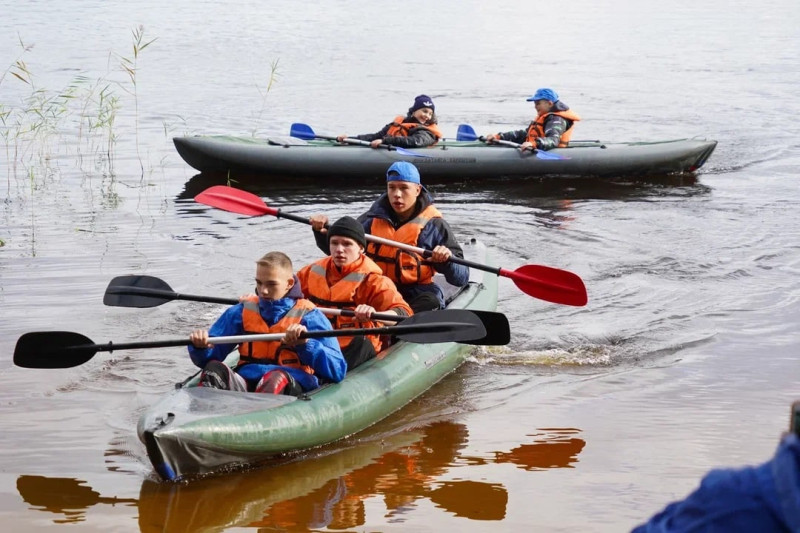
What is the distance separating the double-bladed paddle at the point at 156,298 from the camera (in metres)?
5.48

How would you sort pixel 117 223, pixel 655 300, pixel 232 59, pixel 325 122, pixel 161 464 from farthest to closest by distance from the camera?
pixel 232 59
pixel 325 122
pixel 117 223
pixel 655 300
pixel 161 464

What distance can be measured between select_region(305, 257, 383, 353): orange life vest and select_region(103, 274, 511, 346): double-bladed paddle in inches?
5.4

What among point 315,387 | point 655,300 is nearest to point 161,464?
point 315,387

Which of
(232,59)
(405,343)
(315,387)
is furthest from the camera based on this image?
(232,59)

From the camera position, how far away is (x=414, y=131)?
457 inches

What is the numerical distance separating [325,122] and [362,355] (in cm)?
1062

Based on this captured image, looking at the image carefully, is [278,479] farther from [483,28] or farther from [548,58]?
[483,28]

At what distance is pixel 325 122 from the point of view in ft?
52.2

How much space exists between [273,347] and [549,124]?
7.18 meters

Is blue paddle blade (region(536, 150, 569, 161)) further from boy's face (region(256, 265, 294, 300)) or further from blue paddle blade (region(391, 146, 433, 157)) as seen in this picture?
boy's face (region(256, 265, 294, 300))

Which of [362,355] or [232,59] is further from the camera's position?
[232,59]

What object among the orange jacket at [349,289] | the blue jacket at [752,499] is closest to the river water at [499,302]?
the orange jacket at [349,289]

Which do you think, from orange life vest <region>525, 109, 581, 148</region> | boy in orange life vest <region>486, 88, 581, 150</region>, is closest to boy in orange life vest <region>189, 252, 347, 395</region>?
boy in orange life vest <region>486, 88, 581, 150</region>

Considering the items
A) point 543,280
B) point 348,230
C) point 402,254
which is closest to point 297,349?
point 348,230
